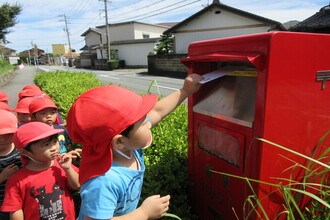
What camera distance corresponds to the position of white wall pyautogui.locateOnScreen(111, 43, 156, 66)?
30.2 meters

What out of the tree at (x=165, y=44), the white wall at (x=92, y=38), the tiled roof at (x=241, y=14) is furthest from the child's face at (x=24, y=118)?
the white wall at (x=92, y=38)

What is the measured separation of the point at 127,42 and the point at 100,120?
1282 inches

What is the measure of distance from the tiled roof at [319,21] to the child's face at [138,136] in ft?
38.0

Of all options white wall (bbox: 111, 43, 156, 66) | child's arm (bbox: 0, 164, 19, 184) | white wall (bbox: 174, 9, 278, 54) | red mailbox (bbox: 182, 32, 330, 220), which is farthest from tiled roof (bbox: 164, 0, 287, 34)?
child's arm (bbox: 0, 164, 19, 184)

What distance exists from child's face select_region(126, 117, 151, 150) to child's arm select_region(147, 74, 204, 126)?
1.53 ft

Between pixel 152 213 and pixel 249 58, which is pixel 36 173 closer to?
pixel 152 213

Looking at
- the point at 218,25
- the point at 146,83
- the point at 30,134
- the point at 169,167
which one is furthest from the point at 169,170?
the point at 218,25

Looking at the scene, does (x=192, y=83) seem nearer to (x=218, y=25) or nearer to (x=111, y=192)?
(x=111, y=192)

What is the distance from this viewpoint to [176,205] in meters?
1.95

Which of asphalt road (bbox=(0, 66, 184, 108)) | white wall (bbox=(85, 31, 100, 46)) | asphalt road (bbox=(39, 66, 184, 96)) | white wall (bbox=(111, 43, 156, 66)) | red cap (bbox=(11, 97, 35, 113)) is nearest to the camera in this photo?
red cap (bbox=(11, 97, 35, 113))

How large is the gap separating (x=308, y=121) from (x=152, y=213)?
1.05 meters

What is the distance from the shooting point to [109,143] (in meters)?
1.11

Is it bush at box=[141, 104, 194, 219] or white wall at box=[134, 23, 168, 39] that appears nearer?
bush at box=[141, 104, 194, 219]

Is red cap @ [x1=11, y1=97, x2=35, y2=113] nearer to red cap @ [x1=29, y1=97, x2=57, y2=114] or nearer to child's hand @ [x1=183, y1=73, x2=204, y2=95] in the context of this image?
red cap @ [x1=29, y1=97, x2=57, y2=114]
